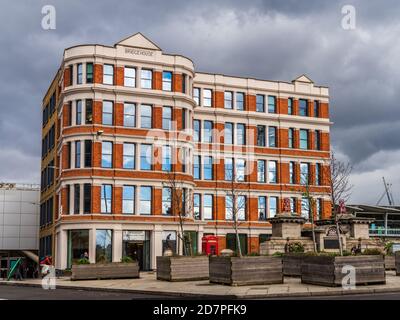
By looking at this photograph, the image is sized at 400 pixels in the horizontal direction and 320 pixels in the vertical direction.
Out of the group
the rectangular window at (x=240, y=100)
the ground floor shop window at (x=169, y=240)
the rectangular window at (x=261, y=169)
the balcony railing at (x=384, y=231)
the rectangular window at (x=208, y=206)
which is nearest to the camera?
the ground floor shop window at (x=169, y=240)

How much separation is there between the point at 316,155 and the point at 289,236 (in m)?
27.4

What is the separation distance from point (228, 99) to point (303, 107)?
29.3 feet

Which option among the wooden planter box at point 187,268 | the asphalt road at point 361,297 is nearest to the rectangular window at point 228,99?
the wooden planter box at point 187,268

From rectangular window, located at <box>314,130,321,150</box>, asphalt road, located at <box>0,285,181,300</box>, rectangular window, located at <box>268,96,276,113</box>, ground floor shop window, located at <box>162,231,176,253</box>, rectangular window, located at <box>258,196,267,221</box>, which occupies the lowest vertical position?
asphalt road, located at <box>0,285,181,300</box>

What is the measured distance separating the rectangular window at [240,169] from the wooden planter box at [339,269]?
38.2 meters

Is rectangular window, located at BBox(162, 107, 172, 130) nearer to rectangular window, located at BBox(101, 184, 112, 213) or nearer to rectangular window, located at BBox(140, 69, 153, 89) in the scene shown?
rectangular window, located at BBox(140, 69, 153, 89)

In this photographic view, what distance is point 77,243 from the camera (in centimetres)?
5022

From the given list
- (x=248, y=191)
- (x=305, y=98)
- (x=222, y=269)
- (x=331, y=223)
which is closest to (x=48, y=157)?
(x=248, y=191)

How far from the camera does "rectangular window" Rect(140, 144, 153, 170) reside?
171ft

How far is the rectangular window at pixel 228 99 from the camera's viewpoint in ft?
206

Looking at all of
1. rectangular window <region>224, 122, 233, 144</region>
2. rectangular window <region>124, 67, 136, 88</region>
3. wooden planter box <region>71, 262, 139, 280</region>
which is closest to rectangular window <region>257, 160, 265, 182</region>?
rectangular window <region>224, 122, 233, 144</region>

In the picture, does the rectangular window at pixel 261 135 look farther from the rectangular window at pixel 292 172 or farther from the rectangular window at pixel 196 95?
the rectangular window at pixel 196 95

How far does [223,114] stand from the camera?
203 feet

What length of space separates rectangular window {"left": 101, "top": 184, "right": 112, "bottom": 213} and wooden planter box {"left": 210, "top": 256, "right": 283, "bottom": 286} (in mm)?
26923
